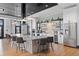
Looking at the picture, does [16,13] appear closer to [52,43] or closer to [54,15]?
[54,15]

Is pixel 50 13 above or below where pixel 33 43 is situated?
above

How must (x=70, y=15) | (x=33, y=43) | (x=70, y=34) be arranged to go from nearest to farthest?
1. (x=33, y=43)
2. (x=70, y=15)
3. (x=70, y=34)

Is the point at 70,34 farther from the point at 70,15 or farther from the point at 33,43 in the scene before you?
the point at 33,43

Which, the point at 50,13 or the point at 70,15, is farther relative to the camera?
the point at 70,15

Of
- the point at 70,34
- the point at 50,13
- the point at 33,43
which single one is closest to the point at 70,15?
the point at 70,34

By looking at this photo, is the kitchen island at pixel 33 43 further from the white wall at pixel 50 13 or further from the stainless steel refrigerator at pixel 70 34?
the stainless steel refrigerator at pixel 70 34

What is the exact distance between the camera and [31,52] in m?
6.41

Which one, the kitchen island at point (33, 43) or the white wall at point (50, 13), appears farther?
the white wall at point (50, 13)

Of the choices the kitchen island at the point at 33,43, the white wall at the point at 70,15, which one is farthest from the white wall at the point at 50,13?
the kitchen island at the point at 33,43

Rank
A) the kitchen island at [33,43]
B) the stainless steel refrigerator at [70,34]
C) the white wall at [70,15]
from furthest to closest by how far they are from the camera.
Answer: the stainless steel refrigerator at [70,34], the white wall at [70,15], the kitchen island at [33,43]

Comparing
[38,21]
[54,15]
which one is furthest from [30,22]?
[54,15]

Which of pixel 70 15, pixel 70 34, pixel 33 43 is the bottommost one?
pixel 33 43

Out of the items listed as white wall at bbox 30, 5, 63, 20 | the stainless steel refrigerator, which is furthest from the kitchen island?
the stainless steel refrigerator

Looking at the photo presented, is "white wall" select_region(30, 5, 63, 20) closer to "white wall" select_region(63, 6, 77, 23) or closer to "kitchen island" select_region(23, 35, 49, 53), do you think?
"white wall" select_region(63, 6, 77, 23)
